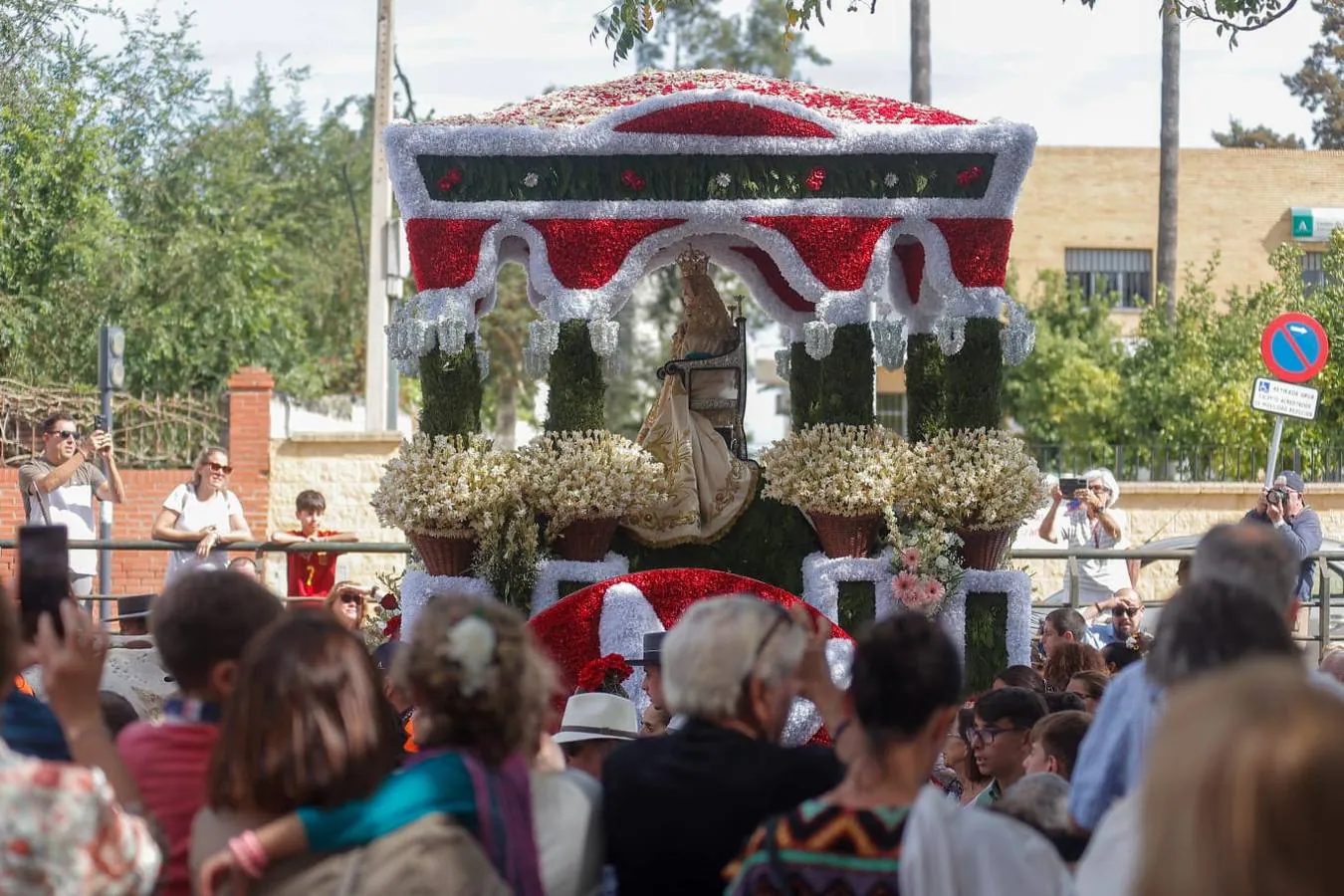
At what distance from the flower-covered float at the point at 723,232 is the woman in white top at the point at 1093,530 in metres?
2.30

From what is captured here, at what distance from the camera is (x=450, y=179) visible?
339 inches

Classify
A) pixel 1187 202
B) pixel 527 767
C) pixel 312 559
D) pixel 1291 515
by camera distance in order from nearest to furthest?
pixel 527 767, pixel 1291 515, pixel 312 559, pixel 1187 202

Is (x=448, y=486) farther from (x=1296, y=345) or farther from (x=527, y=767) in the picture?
(x=1296, y=345)

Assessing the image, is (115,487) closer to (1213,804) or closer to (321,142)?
(1213,804)

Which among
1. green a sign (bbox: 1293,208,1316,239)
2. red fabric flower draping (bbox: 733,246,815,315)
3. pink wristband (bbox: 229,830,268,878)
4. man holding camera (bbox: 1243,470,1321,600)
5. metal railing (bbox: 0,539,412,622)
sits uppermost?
green a sign (bbox: 1293,208,1316,239)

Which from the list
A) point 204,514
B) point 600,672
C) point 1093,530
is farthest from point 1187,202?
point 600,672

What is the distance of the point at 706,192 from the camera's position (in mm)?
8602

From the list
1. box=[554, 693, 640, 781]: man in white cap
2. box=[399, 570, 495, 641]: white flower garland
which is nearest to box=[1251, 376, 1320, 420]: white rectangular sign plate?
box=[399, 570, 495, 641]: white flower garland

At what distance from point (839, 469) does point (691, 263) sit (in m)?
1.46

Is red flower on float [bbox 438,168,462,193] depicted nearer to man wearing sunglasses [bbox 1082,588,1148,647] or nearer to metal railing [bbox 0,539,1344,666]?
metal railing [bbox 0,539,1344,666]

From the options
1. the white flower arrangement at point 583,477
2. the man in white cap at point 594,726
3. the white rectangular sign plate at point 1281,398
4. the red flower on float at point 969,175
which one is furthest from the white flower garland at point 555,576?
the white rectangular sign plate at point 1281,398

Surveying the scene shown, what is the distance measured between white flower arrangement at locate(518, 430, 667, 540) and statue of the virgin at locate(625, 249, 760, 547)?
0.87 feet

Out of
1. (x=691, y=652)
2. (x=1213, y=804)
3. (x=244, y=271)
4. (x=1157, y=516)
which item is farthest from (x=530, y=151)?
(x=244, y=271)

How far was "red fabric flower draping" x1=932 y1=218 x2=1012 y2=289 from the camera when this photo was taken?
344 inches
